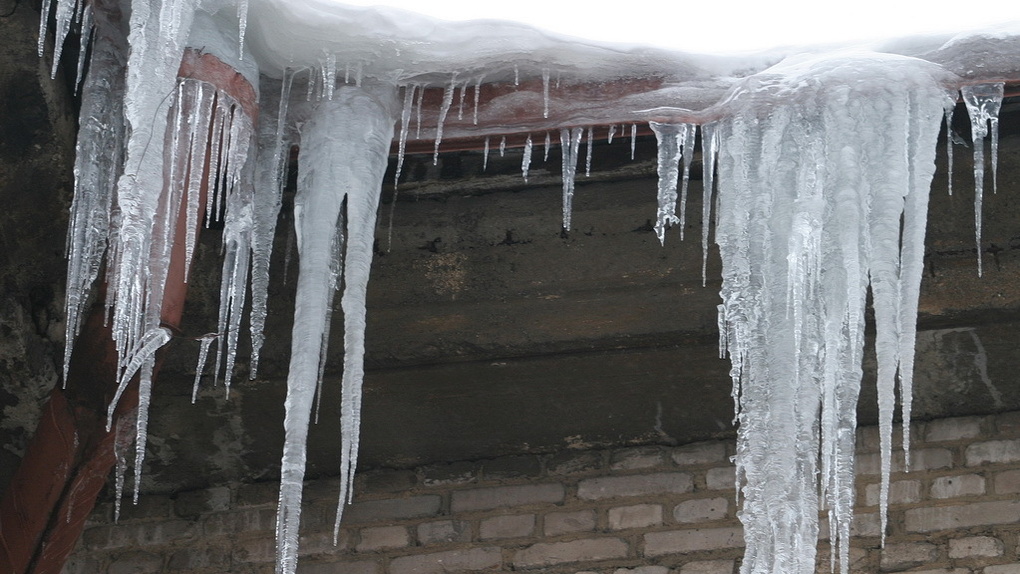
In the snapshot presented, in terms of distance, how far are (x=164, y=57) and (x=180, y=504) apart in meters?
2.08

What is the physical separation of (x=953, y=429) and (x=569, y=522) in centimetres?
124

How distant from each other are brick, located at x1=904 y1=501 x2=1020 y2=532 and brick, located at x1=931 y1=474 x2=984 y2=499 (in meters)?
0.04

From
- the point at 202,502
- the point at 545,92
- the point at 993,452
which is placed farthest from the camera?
the point at 202,502

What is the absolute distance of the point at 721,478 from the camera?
4070mm

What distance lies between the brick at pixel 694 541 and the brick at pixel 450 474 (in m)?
0.61

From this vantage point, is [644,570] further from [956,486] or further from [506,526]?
[956,486]

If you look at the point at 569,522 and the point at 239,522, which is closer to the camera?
the point at 569,522

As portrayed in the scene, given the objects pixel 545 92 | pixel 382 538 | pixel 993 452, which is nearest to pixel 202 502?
pixel 382 538

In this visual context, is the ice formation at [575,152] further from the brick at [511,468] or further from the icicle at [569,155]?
the brick at [511,468]

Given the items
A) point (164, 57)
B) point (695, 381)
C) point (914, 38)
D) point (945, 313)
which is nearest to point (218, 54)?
point (164, 57)

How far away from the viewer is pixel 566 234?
11.5 ft

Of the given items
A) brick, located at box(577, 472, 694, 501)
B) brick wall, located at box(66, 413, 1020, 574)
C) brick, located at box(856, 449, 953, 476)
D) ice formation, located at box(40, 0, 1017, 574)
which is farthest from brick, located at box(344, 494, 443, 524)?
brick, located at box(856, 449, 953, 476)

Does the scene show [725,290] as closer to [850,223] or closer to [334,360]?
[850,223]

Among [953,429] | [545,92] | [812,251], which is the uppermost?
[545,92]
